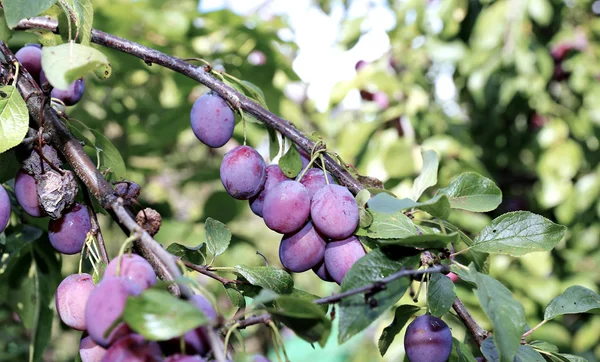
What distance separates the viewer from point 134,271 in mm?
454

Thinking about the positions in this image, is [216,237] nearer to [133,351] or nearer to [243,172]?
[243,172]

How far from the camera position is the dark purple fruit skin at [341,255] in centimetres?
Result: 60

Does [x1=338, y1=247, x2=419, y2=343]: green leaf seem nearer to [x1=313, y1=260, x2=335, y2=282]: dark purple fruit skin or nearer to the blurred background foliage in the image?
[x1=313, y1=260, x2=335, y2=282]: dark purple fruit skin

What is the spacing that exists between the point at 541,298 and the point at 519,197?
1.99ft

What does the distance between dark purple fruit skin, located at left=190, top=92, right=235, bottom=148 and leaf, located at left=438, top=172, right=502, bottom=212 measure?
0.86 feet

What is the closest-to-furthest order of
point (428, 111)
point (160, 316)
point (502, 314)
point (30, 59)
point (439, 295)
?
point (160, 316), point (502, 314), point (439, 295), point (30, 59), point (428, 111)

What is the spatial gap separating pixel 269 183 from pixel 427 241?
219mm

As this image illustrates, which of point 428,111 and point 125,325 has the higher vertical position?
point 125,325

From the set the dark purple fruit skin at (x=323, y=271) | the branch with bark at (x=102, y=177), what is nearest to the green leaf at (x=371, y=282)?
the branch with bark at (x=102, y=177)

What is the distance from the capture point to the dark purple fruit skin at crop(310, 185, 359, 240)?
1.93 ft

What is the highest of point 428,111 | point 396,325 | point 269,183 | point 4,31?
point 4,31

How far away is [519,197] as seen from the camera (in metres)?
2.26

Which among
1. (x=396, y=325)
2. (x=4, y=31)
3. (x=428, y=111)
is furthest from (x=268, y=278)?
(x=428, y=111)

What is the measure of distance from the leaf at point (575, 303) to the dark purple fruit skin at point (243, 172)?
1.21 feet
